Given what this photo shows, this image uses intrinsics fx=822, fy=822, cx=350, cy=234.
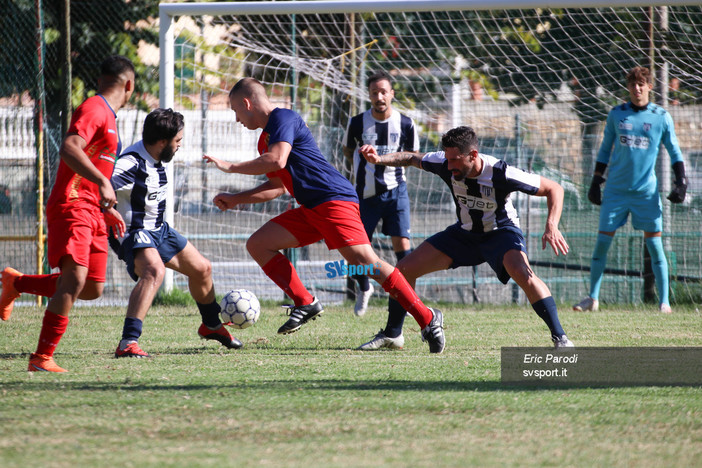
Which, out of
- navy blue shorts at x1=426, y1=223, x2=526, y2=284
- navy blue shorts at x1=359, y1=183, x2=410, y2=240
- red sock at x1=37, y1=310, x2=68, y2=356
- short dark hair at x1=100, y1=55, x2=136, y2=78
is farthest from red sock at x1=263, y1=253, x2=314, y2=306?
navy blue shorts at x1=359, y1=183, x2=410, y2=240

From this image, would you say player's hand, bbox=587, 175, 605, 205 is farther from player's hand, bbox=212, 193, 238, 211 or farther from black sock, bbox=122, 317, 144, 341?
black sock, bbox=122, 317, 144, 341

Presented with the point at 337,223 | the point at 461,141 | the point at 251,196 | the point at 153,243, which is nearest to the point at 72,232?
the point at 153,243

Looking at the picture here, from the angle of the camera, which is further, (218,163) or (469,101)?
(469,101)

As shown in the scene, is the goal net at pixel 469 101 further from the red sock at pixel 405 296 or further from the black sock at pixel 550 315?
the black sock at pixel 550 315

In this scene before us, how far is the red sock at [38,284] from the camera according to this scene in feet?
18.9

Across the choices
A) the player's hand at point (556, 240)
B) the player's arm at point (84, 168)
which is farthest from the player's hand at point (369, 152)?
the player's arm at point (84, 168)

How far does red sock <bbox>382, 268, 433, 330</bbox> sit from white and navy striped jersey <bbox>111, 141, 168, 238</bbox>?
5.40 feet

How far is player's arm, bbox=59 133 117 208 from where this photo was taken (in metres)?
4.70

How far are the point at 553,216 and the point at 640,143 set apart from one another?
356 centimetres

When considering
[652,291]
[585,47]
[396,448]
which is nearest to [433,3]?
[585,47]

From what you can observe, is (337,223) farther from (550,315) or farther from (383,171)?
(383,171)

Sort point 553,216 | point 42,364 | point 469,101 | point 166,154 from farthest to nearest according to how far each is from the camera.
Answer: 1. point 469,101
2. point 166,154
3. point 553,216
4. point 42,364

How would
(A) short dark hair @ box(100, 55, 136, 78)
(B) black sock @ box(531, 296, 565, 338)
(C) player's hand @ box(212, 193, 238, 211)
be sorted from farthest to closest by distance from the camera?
(C) player's hand @ box(212, 193, 238, 211), (B) black sock @ box(531, 296, 565, 338), (A) short dark hair @ box(100, 55, 136, 78)

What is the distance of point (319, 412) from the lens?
366cm
